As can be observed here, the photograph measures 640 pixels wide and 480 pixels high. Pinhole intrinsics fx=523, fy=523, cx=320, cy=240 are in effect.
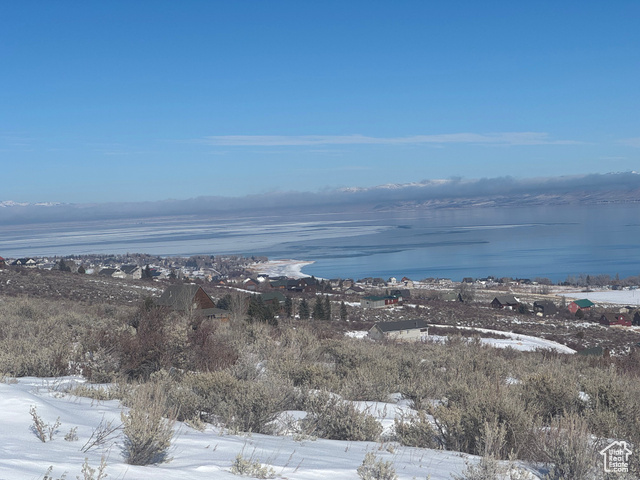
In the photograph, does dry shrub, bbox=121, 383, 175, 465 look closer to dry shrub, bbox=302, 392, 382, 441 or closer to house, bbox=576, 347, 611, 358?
dry shrub, bbox=302, 392, 382, 441

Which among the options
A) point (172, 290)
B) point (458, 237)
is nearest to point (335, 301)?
point (172, 290)

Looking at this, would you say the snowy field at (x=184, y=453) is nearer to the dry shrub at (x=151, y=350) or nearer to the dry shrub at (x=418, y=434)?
the dry shrub at (x=418, y=434)

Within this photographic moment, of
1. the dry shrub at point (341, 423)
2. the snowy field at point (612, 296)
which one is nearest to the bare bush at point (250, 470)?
the dry shrub at point (341, 423)

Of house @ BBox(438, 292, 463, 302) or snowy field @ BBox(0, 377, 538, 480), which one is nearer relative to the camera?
snowy field @ BBox(0, 377, 538, 480)

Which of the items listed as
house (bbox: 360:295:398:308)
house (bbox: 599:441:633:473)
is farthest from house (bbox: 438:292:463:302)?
house (bbox: 599:441:633:473)

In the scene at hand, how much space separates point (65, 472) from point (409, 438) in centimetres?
243

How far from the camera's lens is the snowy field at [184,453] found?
2734 millimetres

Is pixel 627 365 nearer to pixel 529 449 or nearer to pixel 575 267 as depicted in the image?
pixel 529 449

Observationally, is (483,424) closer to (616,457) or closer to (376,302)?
(616,457)

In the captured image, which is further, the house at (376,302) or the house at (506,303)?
the house at (506,303)

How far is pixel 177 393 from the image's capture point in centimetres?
442

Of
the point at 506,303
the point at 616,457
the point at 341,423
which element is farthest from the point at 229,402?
the point at 506,303

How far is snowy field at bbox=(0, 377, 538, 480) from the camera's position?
273cm

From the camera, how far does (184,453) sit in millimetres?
3229
